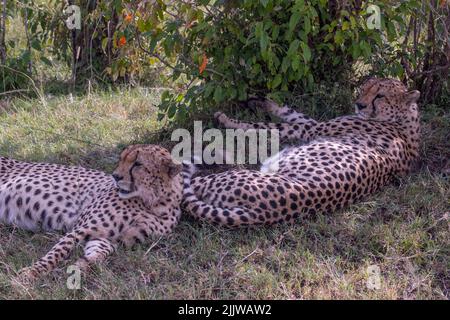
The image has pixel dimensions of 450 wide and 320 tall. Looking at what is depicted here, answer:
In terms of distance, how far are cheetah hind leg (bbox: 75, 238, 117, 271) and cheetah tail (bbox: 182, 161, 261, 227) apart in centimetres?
47

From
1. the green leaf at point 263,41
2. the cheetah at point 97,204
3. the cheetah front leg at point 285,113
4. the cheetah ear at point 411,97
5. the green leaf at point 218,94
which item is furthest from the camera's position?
the cheetah front leg at point 285,113

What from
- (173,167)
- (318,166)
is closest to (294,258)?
(318,166)

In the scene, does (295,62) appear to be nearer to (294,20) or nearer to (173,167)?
(294,20)

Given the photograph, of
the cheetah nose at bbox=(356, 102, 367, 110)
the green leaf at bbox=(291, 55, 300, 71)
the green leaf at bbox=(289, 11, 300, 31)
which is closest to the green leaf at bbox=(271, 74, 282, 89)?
the green leaf at bbox=(291, 55, 300, 71)

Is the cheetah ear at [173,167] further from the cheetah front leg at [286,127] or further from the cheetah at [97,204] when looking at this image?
the cheetah front leg at [286,127]

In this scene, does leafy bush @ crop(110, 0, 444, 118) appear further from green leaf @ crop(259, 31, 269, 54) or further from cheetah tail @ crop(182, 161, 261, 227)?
cheetah tail @ crop(182, 161, 261, 227)

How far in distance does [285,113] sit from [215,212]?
127 centimetres

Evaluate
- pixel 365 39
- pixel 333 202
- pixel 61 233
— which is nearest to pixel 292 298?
pixel 333 202

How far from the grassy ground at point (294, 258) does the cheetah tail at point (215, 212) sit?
5cm

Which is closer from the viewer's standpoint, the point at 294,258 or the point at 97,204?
the point at 294,258

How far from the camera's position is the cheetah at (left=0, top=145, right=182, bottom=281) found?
12.4 feet

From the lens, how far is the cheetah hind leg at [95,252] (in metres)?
3.59

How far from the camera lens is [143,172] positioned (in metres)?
3.91

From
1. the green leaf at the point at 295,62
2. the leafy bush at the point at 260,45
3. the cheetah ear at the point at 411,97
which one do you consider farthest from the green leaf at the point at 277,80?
the cheetah ear at the point at 411,97
